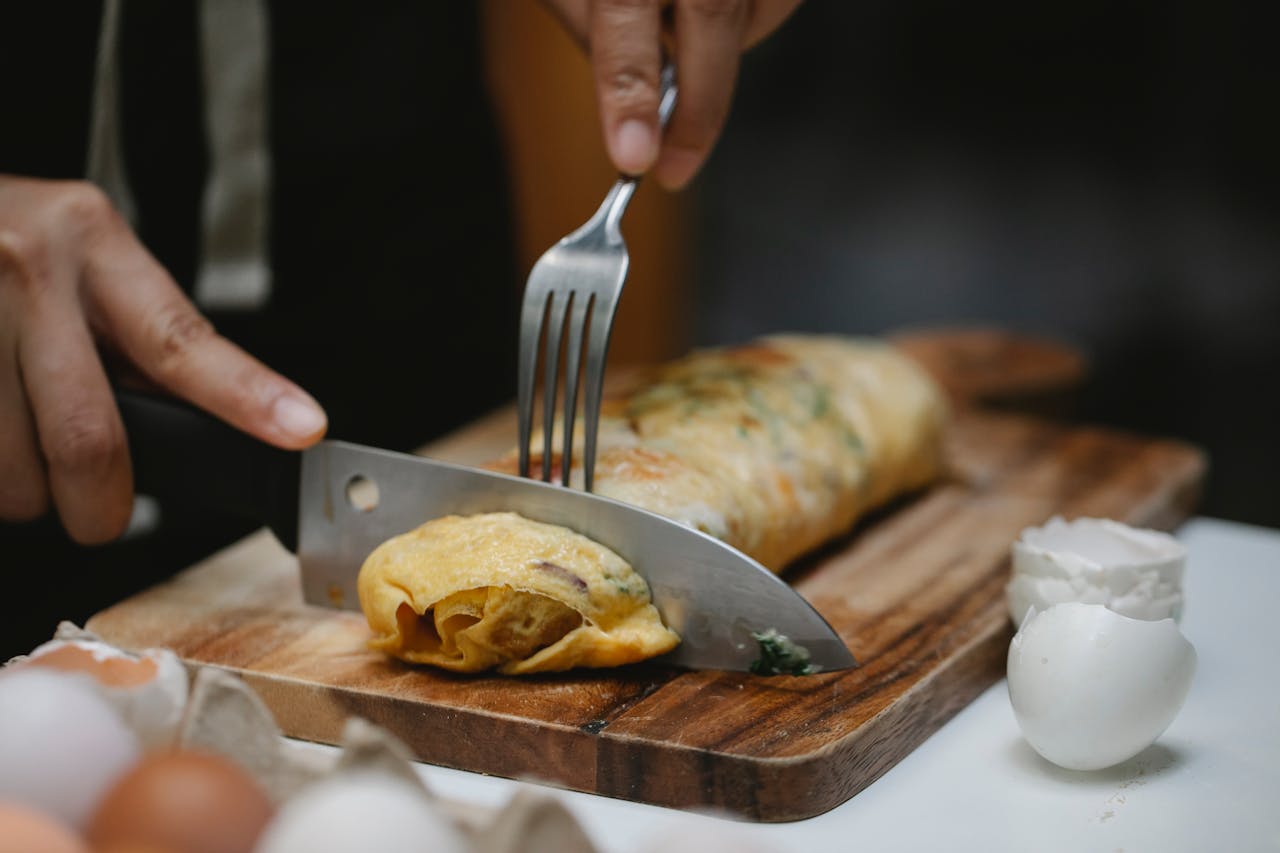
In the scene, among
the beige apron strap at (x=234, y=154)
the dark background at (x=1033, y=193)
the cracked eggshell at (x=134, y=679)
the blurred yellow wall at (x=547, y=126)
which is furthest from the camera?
the dark background at (x=1033, y=193)

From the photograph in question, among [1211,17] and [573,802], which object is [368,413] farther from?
[1211,17]

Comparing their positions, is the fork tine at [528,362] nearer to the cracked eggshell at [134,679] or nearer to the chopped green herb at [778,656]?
the chopped green herb at [778,656]

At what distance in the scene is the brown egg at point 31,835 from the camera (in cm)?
93

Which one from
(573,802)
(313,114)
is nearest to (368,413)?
(313,114)

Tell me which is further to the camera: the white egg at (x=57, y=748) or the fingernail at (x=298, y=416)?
the fingernail at (x=298, y=416)

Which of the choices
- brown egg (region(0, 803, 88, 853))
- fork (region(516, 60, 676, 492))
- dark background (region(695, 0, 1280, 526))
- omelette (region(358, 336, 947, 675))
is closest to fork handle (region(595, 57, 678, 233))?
fork (region(516, 60, 676, 492))

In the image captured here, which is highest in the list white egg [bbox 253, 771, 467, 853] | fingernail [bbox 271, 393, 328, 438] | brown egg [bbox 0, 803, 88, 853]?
fingernail [bbox 271, 393, 328, 438]

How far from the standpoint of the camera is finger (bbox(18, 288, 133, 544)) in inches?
72.1

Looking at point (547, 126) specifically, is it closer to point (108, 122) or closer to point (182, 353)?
point (108, 122)

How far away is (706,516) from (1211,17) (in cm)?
429

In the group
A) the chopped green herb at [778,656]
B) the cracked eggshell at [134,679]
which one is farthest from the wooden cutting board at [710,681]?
the cracked eggshell at [134,679]

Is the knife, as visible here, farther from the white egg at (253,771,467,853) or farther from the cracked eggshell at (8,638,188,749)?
the white egg at (253,771,467,853)

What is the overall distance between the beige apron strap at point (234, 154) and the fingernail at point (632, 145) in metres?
0.82

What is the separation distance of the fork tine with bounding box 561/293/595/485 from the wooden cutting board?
0.31 m
